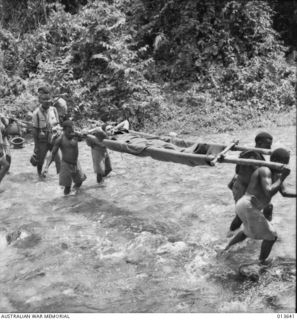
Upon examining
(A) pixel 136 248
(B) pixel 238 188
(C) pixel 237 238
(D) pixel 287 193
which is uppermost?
(D) pixel 287 193

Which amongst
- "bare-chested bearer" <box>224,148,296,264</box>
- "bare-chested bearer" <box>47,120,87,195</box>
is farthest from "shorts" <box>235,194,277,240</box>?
"bare-chested bearer" <box>47,120,87,195</box>

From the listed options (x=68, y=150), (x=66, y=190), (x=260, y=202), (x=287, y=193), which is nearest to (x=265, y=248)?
(x=260, y=202)

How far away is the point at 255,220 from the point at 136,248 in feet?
5.53

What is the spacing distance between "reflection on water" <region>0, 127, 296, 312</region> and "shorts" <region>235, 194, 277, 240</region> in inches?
16.6

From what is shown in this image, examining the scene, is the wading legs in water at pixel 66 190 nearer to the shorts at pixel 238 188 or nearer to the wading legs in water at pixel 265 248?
the shorts at pixel 238 188

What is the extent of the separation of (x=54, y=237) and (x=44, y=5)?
992cm

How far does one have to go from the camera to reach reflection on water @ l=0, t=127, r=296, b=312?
4.51 meters

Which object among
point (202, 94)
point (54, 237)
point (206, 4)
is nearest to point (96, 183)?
point (54, 237)

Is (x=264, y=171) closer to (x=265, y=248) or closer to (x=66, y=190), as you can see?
(x=265, y=248)

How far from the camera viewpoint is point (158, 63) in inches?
523

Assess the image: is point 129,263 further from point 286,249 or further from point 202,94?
point 202,94

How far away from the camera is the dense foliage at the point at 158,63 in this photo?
11.6 meters

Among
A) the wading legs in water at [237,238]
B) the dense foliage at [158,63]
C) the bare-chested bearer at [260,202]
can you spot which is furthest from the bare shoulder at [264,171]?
the dense foliage at [158,63]

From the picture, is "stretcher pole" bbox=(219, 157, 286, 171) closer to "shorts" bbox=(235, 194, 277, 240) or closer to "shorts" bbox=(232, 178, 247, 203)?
"shorts" bbox=(235, 194, 277, 240)
